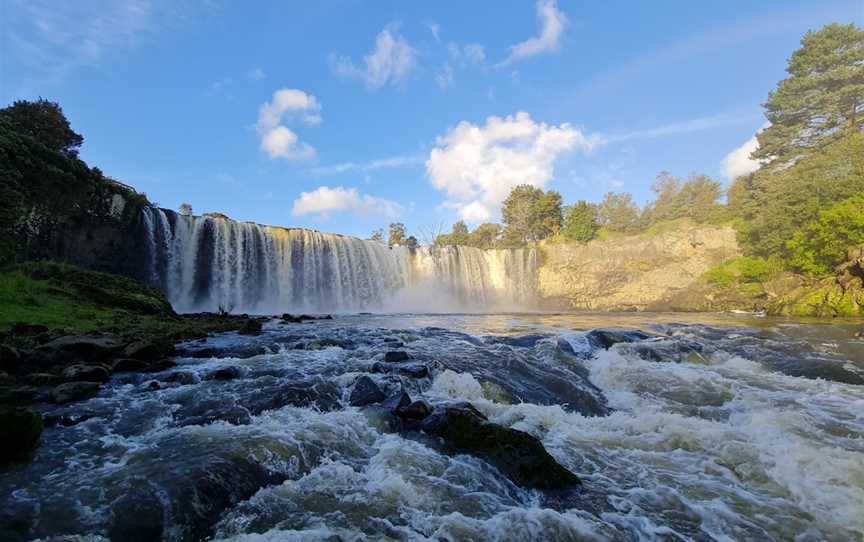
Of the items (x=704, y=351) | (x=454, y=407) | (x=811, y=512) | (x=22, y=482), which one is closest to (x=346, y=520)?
(x=454, y=407)

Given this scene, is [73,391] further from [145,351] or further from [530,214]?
[530,214]

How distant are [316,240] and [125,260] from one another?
43.9ft

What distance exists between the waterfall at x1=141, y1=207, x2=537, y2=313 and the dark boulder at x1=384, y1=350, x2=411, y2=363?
2311 centimetres

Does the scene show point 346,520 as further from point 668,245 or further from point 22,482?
point 668,245

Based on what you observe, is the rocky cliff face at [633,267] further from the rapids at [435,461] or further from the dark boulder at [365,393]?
the dark boulder at [365,393]

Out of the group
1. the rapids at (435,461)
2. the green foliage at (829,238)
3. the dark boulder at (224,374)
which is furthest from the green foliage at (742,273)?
the dark boulder at (224,374)

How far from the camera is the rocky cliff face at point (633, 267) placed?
142 feet

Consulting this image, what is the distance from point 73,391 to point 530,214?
61.1m

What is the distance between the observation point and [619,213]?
2655 inches

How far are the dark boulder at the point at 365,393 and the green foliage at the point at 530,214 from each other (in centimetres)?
5700

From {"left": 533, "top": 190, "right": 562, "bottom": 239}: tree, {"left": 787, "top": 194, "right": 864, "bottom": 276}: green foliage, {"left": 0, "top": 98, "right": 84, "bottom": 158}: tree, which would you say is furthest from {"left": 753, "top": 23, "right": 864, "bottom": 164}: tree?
{"left": 0, "top": 98, "right": 84, "bottom": 158}: tree

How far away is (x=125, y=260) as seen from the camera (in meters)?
26.2

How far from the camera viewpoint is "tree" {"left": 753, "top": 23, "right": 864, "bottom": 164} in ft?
139

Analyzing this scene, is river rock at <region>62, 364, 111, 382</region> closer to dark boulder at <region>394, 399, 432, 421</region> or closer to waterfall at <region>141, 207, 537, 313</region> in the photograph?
dark boulder at <region>394, 399, 432, 421</region>
